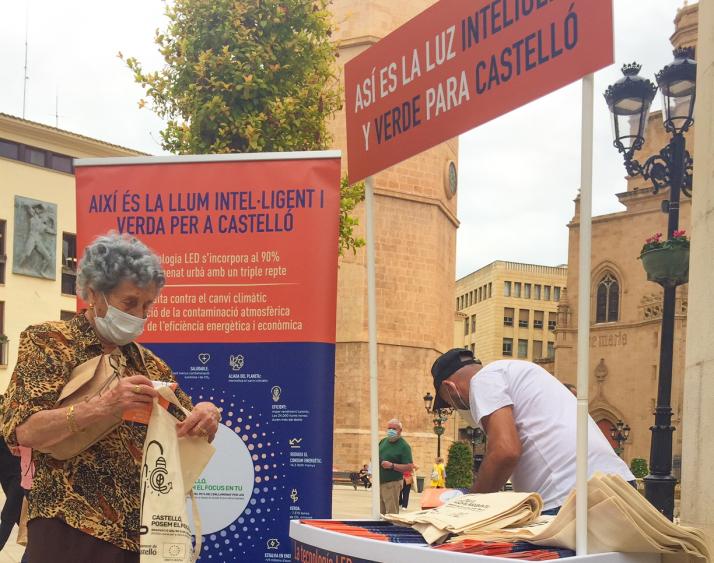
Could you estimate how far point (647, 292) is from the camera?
172 feet

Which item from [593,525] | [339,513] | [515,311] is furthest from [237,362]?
[515,311]

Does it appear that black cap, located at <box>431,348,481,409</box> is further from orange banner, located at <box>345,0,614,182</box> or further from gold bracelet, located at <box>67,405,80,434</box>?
gold bracelet, located at <box>67,405,80,434</box>

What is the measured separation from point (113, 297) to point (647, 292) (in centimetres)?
5190

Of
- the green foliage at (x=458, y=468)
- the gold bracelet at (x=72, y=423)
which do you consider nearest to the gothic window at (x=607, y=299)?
the green foliage at (x=458, y=468)

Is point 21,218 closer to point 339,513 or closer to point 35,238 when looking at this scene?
point 35,238

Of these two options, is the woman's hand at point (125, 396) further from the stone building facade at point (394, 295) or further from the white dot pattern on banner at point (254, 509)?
the stone building facade at point (394, 295)

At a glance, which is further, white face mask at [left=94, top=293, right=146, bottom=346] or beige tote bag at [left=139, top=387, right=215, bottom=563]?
white face mask at [left=94, top=293, right=146, bottom=346]

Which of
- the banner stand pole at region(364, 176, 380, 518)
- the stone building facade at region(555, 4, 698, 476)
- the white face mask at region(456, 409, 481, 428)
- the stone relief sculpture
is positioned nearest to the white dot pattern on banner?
the banner stand pole at region(364, 176, 380, 518)

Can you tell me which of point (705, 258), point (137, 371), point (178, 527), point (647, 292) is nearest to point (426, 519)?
point (178, 527)

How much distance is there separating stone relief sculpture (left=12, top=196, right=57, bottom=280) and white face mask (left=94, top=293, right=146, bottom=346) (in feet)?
121

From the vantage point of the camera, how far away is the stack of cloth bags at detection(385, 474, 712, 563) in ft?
8.41

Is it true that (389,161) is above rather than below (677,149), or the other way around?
below

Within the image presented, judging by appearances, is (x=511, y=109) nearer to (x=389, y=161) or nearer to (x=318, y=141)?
(x=389, y=161)

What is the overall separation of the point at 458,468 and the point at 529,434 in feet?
112
